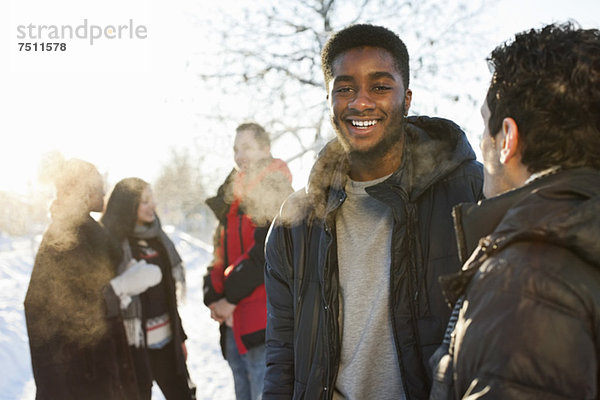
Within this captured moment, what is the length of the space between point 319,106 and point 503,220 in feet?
26.4

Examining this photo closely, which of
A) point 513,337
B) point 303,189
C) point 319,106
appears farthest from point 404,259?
Result: point 319,106

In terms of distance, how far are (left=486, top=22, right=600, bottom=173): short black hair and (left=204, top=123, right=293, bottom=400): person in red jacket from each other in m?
2.76

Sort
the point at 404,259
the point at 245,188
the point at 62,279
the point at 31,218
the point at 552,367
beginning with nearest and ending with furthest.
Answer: the point at 552,367 < the point at 404,259 < the point at 62,279 < the point at 245,188 < the point at 31,218

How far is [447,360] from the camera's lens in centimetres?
108

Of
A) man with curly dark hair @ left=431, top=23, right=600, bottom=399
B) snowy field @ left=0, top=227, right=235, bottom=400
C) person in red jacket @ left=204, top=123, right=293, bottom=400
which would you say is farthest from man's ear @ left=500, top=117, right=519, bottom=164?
snowy field @ left=0, top=227, right=235, bottom=400

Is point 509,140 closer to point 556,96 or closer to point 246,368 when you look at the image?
point 556,96

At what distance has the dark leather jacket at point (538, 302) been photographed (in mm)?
879

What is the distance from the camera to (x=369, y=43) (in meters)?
2.02

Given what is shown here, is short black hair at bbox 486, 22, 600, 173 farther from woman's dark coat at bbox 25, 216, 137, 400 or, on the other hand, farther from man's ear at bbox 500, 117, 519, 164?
woman's dark coat at bbox 25, 216, 137, 400

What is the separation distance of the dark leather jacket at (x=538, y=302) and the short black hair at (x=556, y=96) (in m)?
0.06

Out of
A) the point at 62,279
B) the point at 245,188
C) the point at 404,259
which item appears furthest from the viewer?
the point at 245,188

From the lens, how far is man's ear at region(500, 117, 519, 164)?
3.65 ft

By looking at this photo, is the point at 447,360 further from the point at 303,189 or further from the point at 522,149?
the point at 303,189

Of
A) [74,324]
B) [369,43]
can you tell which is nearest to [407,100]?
[369,43]
